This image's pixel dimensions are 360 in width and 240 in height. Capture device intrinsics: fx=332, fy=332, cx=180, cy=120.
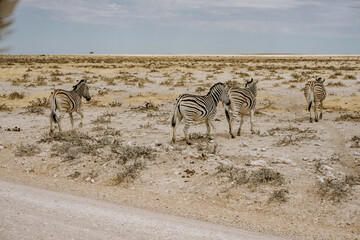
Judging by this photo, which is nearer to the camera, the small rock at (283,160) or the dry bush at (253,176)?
the dry bush at (253,176)

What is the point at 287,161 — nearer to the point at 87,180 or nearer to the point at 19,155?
the point at 87,180

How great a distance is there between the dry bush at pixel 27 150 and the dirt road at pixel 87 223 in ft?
9.55

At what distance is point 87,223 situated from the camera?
17.0 ft

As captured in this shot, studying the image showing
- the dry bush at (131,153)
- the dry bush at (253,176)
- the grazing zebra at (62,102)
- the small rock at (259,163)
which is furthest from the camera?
the grazing zebra at (62,102)

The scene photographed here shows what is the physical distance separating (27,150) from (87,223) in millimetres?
4955

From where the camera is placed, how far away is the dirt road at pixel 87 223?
4789 millimetres

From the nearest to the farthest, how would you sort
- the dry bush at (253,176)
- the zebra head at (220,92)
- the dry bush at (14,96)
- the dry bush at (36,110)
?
the dry bush at (253,176), the zebra head at (220,92), the dry bush at (36,110), the dry bush at (14,96)

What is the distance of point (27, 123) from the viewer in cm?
1359

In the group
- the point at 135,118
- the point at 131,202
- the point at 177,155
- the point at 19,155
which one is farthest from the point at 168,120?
the point at 131,202

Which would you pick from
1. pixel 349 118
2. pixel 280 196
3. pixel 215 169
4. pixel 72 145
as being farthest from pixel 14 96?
pixel 280 196

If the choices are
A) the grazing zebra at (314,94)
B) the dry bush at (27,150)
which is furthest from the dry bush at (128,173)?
the grazing zebra at (314,94)

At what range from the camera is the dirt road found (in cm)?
479

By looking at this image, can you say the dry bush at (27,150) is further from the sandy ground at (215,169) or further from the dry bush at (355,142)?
the dry bush at (355,142)

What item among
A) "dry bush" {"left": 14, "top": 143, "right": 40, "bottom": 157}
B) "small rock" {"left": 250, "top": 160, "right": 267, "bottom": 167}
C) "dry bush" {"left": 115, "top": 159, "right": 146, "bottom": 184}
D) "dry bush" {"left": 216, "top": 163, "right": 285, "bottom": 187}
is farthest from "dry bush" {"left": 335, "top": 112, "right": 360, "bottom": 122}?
"dry bush" {"left": 14, "top": 143, "right": 40, "bottom": 157}
